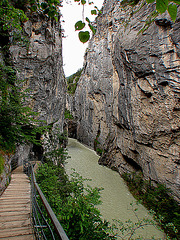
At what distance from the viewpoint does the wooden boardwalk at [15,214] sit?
2150mm

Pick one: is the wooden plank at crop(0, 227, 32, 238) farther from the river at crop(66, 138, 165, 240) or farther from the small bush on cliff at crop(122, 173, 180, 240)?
the small bush on cliff at crop(122, 173, 180, 240)

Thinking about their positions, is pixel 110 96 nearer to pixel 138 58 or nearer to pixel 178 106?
pixel 138 58

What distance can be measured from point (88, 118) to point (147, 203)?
19.3m

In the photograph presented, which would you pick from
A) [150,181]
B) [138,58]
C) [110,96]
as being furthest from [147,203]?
[110,96]

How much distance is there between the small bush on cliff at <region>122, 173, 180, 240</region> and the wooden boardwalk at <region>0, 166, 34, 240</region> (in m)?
5.41

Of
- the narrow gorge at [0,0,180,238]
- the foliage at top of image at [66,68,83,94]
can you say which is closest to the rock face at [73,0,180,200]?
the narrow gorge at [0,0,180,238]

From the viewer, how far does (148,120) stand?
955 cm

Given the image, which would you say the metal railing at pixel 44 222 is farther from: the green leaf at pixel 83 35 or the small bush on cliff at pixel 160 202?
the small bush on cliff at pixel 160 202

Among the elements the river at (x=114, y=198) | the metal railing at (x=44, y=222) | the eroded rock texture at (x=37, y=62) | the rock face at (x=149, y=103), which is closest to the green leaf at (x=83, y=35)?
the metal railing at (x=44, y=222)

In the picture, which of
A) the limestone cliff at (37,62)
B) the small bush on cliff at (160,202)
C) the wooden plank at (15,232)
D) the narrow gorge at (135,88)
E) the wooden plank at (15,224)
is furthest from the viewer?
the limestone cliff at (37,62)

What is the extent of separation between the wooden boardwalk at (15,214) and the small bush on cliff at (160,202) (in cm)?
541

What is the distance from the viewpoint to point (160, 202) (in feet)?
25.5

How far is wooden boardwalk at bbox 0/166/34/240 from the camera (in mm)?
2150

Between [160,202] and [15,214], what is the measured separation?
8238mm
